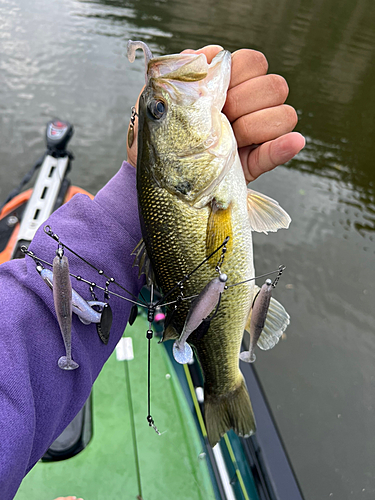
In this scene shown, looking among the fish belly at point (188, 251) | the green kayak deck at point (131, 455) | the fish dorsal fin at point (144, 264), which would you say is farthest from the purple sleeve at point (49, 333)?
the green kayak deck at point (131, 455)

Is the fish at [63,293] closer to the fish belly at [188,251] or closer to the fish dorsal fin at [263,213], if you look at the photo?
the fish belly at [188,251]

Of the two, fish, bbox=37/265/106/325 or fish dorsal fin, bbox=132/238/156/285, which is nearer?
fish, bbox=37/265/106/325

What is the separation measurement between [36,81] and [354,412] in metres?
10.4

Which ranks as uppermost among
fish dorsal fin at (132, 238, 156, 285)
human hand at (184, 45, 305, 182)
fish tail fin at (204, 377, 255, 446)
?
human hand at (184, 45, 305, 182)

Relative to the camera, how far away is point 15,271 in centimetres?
136

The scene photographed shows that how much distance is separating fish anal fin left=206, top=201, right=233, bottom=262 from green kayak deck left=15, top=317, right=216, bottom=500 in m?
2.05

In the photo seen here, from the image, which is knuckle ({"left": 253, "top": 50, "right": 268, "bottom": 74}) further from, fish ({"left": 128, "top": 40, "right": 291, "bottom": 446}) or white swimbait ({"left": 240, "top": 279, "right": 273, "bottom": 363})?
white swimbait ({"left": 240, "top": 279, "right": 273, "bottom": 363})

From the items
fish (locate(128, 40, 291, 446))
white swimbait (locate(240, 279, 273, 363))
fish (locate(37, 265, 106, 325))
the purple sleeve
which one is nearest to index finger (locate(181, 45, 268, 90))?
fish (locate(128, 40, 291, 446))

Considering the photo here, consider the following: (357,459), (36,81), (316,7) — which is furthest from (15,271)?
(316,7)

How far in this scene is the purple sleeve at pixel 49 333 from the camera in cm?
109

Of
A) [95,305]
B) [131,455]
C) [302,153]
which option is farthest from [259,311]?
[302,153]

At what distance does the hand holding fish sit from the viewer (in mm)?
1522

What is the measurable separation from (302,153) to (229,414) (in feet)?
26.9

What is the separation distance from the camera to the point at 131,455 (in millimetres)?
2672
